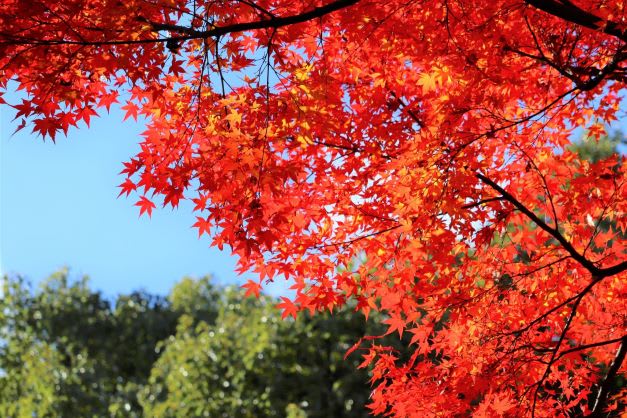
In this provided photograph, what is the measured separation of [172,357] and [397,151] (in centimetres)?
1383

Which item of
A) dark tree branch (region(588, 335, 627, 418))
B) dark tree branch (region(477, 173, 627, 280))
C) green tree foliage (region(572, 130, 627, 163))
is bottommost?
dark tree branch (region(588, 335, 627, 418))

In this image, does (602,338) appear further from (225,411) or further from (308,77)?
(225,411)

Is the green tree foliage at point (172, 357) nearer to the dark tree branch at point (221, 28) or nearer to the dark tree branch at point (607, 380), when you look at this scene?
the dark tree branch at point (607, 380)

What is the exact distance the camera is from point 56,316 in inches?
947

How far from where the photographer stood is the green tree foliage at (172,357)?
48.6 ft

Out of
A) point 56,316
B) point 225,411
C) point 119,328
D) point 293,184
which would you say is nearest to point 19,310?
point 56,316

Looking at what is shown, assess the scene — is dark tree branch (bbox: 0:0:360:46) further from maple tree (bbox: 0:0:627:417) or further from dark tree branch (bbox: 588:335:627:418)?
dark tree branch (bbox: 588:335:627:418)

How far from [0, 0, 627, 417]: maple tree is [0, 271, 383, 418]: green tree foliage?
6155 mm

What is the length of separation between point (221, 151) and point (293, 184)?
1057 millimetres

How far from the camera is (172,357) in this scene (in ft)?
56.4

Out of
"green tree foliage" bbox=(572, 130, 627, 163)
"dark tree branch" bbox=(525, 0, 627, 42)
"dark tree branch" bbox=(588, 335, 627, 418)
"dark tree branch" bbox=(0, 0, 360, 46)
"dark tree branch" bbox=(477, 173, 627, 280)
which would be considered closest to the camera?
"dark tree branch" bbox=(0, 0, 360, 46)

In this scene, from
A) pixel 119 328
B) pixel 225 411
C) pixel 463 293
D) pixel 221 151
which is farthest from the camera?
pixel 119 328

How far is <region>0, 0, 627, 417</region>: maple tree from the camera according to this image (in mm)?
3844

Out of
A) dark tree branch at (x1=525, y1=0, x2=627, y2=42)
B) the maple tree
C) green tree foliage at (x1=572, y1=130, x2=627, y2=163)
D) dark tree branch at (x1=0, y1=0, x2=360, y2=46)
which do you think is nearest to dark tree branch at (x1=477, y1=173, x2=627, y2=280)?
the maple tree
